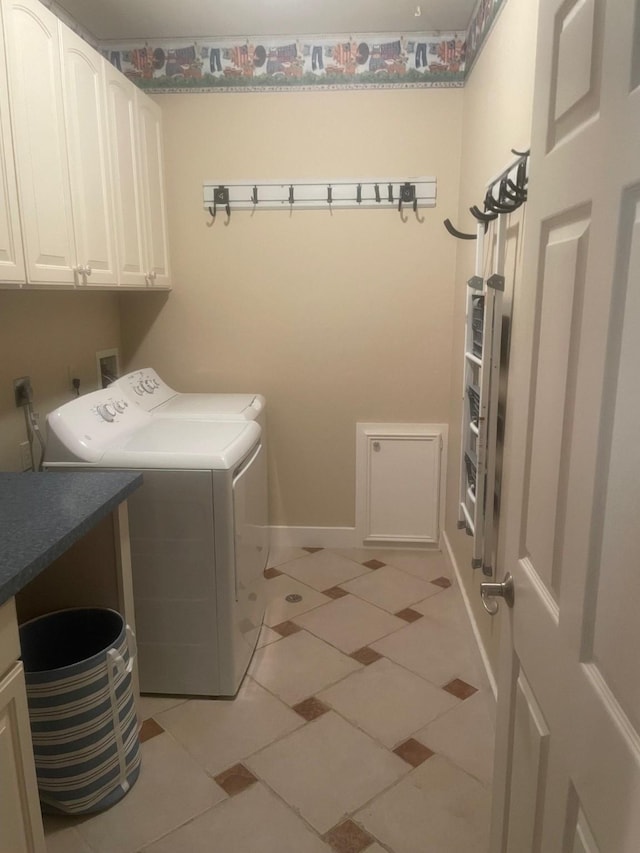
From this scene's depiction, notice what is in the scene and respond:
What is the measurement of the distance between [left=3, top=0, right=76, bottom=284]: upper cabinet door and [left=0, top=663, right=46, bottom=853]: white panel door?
114 cm

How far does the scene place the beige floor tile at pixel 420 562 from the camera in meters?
3.06

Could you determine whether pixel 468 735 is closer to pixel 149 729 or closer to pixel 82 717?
pixel 149 729

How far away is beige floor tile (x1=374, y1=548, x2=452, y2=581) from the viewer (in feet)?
10.0

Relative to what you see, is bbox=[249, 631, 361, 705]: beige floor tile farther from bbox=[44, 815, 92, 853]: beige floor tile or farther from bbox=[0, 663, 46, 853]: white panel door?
bbox=[0, 663, 46, 853]: white panel door

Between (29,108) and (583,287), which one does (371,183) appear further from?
(583,287)

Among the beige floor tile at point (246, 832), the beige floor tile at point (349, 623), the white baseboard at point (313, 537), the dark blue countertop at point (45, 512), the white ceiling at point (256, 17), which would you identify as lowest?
the beige floor tile at point (246, 832)

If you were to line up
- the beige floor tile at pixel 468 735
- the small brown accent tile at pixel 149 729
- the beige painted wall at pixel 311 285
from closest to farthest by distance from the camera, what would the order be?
the beige floor tile at pixel 468 735 < the small brown accent tile at pixel 149 729 < the beige painted wall at pixel 311 285

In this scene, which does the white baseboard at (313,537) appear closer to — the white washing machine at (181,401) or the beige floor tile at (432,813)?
the white washing machine at (181,401)

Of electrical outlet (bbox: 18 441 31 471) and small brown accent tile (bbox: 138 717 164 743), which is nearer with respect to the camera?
small brown accent tile (bbox: 138 717 164 743)

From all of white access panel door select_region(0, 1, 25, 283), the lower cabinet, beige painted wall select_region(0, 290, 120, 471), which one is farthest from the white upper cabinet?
the lower cabinet

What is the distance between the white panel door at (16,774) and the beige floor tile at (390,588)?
177cm

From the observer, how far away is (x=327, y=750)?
74.4 inches

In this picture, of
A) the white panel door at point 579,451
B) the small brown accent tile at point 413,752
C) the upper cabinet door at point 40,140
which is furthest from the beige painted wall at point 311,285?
the white panel door at point 579,451

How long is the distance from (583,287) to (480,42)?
85.8 inches
